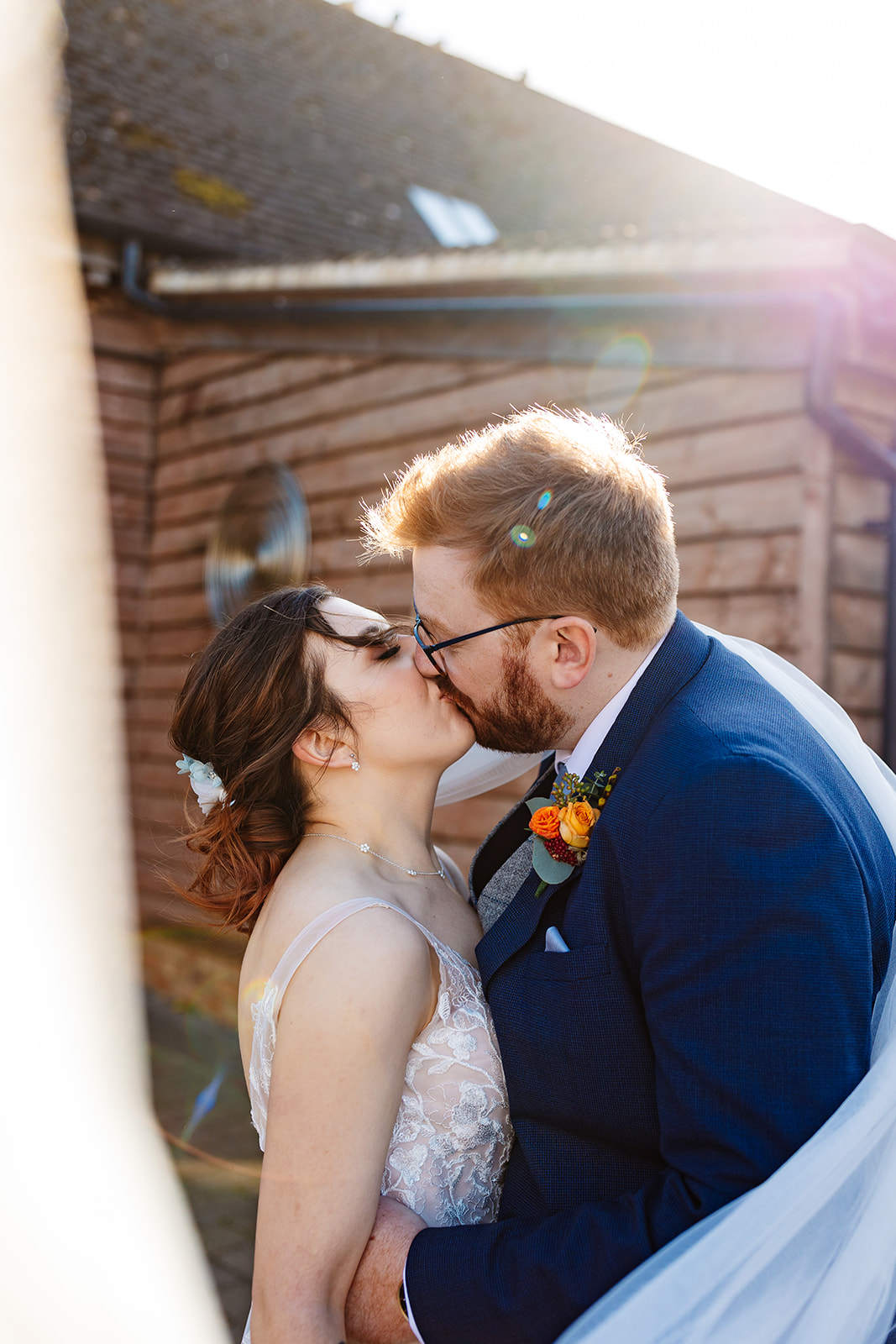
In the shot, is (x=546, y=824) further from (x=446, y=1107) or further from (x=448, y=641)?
(x=446, y=1107)

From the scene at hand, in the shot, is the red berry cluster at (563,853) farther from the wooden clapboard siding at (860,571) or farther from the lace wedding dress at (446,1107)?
the wooden clapboard siding at (860,571)

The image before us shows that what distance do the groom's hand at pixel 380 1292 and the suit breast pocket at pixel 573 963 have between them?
0.51 metres

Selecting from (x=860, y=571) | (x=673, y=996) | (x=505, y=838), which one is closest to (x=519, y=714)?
(x=505, y=838)

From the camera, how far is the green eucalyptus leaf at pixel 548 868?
1.95 m

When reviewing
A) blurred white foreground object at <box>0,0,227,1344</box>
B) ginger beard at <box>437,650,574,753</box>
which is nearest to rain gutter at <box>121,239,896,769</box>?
ginger beard at <box>437,650,574,753</box>

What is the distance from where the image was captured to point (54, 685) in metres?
8.31

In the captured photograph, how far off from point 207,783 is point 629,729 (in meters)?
1.03

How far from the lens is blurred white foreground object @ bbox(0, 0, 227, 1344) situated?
689 centimetres

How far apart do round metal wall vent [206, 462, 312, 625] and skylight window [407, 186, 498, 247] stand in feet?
12.1

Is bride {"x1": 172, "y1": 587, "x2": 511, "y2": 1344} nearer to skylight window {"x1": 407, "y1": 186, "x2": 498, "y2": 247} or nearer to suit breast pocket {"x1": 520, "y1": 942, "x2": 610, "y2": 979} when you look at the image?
suit breast pocket {"x1": 520, "y1": 942, "x2": 610, "y2": 979}

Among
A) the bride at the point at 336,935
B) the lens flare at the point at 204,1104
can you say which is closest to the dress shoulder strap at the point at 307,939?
the bride at the point at 336,935

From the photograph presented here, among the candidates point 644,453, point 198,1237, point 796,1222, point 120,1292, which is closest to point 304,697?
point 796,1222

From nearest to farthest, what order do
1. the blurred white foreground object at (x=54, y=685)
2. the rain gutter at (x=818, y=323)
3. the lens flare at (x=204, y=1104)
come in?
the rain gutter at (x=818, y=323) < the lens flare at (x=204, y=1104) < the blurred white foreground object at (x=54, y=685)

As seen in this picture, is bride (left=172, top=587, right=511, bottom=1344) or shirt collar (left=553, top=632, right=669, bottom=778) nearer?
bride (left=172, top=587, right=511, bottom=1344)
